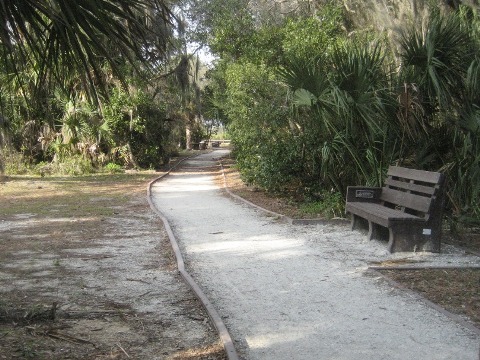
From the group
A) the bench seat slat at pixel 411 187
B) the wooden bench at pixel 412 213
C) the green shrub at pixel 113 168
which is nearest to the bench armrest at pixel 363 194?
the bench seat slat at pixel 411 187

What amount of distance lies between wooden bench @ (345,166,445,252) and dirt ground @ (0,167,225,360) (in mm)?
2926

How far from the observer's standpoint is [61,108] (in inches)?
1016

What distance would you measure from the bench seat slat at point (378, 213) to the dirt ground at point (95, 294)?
2836mm

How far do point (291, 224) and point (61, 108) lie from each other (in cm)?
1841

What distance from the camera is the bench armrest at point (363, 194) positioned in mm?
9258

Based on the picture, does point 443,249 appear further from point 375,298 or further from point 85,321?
point 85,321

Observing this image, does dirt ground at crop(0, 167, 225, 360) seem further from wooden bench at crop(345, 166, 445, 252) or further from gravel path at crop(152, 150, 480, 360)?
wooden bench at crop(345, 166, 445, 252)

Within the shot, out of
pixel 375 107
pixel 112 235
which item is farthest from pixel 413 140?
pixel 112 235

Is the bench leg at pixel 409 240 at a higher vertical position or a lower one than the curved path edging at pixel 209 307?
higher

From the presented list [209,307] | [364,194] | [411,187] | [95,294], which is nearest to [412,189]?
[411,187]

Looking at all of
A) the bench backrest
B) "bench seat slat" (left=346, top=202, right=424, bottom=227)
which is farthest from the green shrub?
the bench backrest

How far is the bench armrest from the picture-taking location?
30.4 ft

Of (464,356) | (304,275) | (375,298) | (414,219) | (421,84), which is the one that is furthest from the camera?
(421,84)

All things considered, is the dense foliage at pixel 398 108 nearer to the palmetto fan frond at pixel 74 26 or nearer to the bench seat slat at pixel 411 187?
the bench seat slat at pixel 411 187
